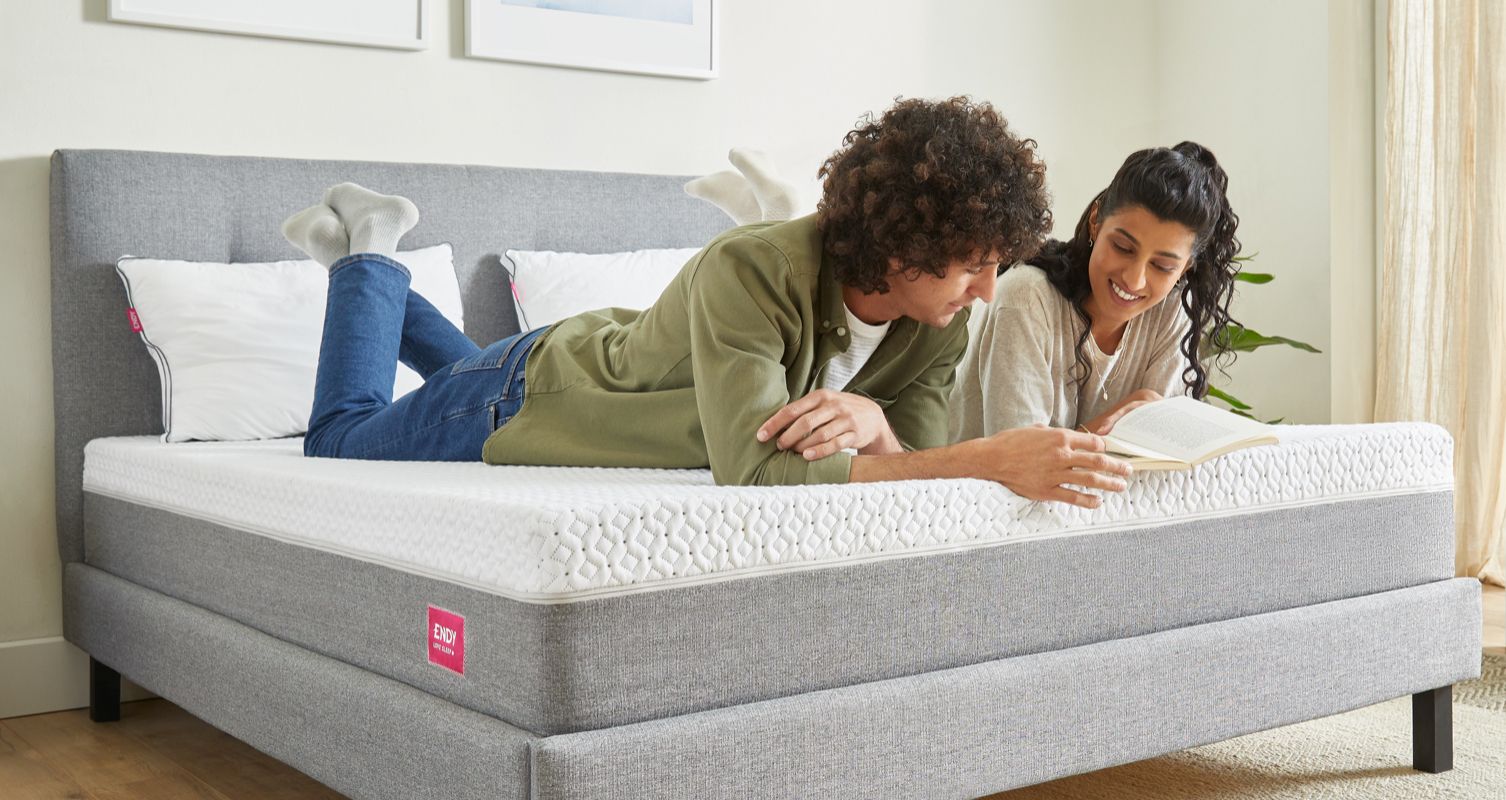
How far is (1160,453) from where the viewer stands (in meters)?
1.75

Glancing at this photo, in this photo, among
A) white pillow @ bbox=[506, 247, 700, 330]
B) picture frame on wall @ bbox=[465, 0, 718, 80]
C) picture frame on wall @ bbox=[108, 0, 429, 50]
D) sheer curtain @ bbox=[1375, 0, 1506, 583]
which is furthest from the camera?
sheer curtain @ bbox=[1375, 0, 1506, 583]

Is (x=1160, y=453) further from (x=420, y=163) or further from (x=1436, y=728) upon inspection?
(x=420, y=163)

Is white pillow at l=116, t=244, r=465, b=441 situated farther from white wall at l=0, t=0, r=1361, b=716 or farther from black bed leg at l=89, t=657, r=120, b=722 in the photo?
black bed leg at l=89, t=657, r=120, b=722

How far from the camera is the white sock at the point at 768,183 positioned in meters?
2.57

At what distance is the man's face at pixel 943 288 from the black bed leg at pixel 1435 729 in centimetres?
100

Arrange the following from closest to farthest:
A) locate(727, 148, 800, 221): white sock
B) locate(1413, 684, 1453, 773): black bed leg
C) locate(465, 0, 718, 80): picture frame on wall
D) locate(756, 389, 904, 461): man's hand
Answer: locate(756, 389, 904, 461): man's hand → locate(1413, 684, 1453, 773): black bed leg → locate(727, 148, 800, 221): white sock → locate(465, 0, 718, 80): picture frame on wall

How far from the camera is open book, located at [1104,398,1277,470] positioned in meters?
1.70

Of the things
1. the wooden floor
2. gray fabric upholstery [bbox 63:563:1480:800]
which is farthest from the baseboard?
gray fabric upholstery [bbox 63:563:1480:800]

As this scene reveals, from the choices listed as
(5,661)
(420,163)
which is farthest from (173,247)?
(5,661)

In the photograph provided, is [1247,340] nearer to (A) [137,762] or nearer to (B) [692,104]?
(B) [692,104]

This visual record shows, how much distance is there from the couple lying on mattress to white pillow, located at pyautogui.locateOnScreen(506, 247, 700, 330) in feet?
1.36

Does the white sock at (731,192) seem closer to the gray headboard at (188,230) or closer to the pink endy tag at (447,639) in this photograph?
the gray headboard at (188,230)

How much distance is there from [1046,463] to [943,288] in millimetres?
285

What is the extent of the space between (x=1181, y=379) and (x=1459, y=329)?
1469 mm
